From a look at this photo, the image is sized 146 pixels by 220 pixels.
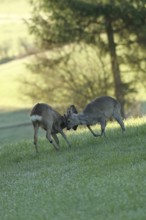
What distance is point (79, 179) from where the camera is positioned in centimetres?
1338

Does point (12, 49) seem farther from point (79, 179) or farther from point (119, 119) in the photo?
point (79, 179)

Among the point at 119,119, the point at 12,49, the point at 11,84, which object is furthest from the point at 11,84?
the point at 119,119

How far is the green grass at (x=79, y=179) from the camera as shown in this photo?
10867 millimetres

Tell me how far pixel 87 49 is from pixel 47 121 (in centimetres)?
→ 2424

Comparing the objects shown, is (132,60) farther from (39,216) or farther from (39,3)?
(39,216)

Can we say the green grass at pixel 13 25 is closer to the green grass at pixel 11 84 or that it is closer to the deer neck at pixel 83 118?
the green grass at pixel 11 84

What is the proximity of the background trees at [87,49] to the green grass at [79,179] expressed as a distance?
18556 mm

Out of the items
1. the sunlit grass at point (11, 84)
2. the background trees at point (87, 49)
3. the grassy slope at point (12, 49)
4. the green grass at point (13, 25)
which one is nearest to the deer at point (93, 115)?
the background trees at point (87, 49)

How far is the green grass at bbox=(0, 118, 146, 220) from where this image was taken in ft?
35.7

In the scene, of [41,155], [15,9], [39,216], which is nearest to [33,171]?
[41,155]

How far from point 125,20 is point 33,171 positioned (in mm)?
23828

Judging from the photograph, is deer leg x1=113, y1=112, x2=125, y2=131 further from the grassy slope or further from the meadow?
the grassy slope

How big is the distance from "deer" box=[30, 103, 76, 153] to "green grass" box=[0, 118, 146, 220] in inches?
15.8

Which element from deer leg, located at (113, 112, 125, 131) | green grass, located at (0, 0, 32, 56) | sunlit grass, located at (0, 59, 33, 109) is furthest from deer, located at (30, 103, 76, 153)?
green grass, located at (0, 0, 32, 56)
